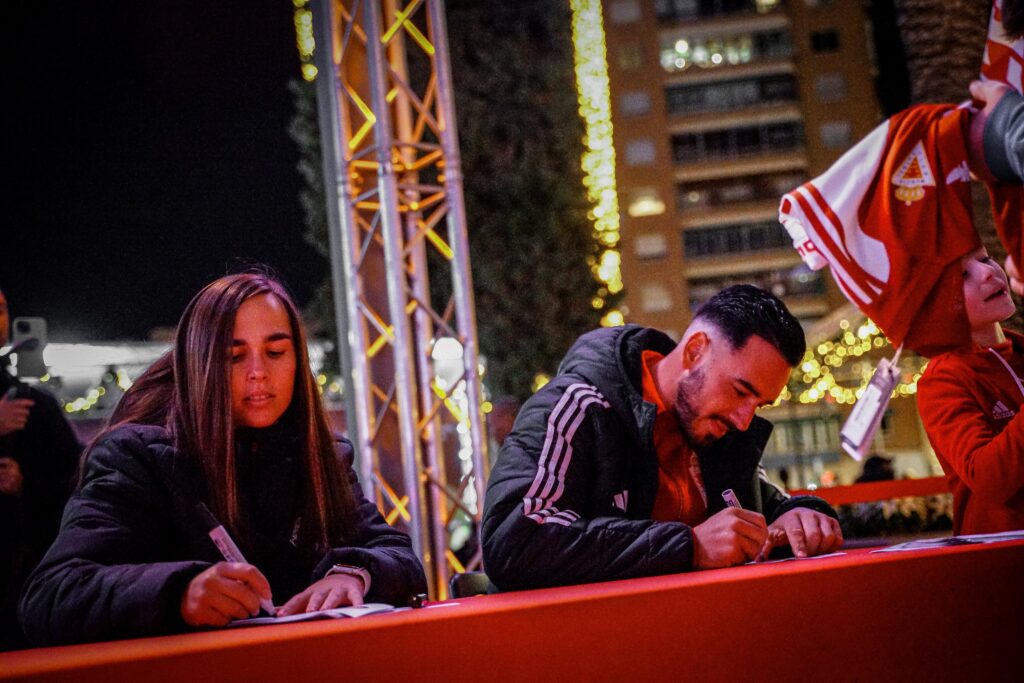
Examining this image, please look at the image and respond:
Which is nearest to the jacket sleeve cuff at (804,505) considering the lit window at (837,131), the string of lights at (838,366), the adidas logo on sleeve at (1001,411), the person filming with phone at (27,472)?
the adidas logo on sleeve at (1001,411)

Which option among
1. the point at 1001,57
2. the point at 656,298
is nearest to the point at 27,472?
the point at 1001,57

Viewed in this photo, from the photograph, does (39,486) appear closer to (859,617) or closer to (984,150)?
(859,617)

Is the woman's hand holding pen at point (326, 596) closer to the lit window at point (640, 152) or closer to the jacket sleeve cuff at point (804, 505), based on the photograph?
the jacket sleeve cuff at point (804, 505)

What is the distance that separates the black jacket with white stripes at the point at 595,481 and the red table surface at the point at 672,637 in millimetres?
550

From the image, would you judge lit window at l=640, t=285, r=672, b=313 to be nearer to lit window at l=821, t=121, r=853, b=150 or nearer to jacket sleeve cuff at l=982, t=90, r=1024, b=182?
lit window at l=821, t=121, r=853, b=150

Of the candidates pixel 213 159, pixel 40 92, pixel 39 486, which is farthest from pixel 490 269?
pixel 39 486

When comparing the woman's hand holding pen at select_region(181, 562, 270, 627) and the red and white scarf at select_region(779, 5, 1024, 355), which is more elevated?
the red and white scarf at select_region(779, 5, 1024, 355)

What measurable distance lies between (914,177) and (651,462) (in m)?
1.26

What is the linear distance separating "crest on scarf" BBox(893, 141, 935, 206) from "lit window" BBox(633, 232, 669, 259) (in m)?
40.0

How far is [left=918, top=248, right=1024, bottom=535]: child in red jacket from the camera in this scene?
2.63 meters

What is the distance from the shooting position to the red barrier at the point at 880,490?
478 cm

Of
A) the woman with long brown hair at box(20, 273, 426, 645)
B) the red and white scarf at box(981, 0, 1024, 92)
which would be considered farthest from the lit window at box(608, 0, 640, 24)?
the woman with long brown hair at box(20, 273, 426, 645)

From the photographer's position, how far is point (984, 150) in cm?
295

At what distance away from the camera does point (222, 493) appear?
2.05 m
